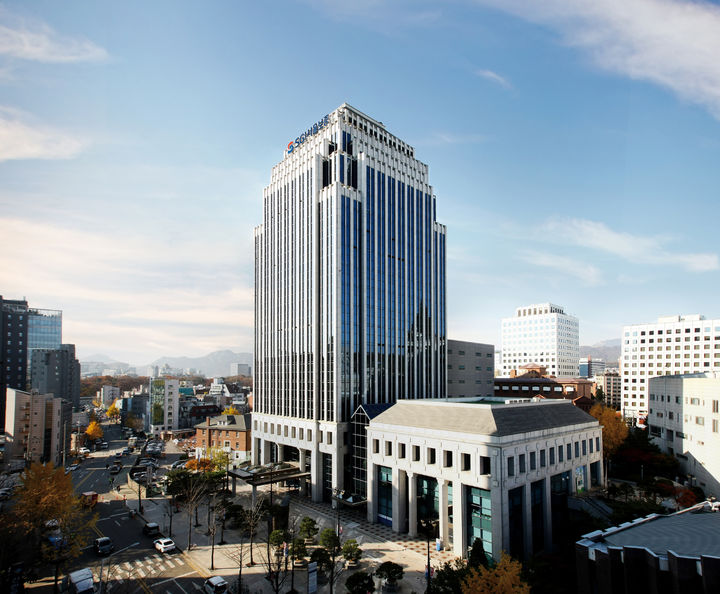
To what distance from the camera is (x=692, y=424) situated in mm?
84000

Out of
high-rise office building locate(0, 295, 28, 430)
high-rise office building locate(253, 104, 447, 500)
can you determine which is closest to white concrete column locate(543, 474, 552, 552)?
high-rise office building locate(253, 104, 447, 500)

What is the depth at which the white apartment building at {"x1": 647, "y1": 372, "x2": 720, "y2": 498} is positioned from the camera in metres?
75.2

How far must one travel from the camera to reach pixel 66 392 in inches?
7274

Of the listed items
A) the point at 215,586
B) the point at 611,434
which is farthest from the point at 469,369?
the point at 215,586

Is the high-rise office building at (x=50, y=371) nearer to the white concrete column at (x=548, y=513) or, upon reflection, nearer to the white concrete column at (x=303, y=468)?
the white concrete column at (x=303, y=468)

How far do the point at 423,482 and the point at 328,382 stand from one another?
26.5 meters

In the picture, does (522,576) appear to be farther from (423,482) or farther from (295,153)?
(295,153)

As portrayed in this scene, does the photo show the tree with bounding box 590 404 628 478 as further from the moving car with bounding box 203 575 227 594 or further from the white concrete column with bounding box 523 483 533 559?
the moving car with bounding box 203 575 227 594

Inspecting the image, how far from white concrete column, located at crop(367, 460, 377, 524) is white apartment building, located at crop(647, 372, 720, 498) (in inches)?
2159

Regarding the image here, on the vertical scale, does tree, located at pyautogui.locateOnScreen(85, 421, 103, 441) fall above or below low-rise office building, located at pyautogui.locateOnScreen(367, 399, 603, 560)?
below

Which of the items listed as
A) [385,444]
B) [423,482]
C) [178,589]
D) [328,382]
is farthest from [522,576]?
[328,382]

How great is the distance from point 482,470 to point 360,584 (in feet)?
59.7

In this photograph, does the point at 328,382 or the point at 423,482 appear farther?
the point at 328,382

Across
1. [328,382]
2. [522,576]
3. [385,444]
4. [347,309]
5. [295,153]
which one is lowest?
[522,576]
